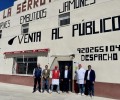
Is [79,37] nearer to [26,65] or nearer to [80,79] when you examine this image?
[80,79]

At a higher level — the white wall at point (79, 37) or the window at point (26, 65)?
the white wall at point (79, 37)

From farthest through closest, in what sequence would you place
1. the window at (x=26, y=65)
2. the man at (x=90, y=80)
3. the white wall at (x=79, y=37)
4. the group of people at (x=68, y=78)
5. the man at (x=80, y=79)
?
the window at (x=26, y=65) < the man at (x=80, y=79) < the group of people at (x=68, y=78) < the man at (x=90, y=80) < the white wall at (x=79, y=37)

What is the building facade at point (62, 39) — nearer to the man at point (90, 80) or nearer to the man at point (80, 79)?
the man at point (90, 80)

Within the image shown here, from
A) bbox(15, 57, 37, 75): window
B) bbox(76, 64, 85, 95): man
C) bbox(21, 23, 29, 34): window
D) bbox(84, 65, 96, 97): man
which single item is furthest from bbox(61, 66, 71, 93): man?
bbox(21, 23, 29, 34): window

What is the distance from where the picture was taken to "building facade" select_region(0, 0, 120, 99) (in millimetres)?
14336

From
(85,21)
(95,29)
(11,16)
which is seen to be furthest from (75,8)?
(11,16)

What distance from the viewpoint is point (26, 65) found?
21.4 metres

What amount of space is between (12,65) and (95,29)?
10.7m

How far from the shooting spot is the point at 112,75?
14.0m

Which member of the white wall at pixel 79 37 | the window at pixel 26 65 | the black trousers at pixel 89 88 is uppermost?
the white wall at pixel 79 37

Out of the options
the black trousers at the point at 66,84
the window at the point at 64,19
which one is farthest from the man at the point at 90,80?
the window at the point at 64,19

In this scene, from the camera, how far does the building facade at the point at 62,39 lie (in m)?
14.3

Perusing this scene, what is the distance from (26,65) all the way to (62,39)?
18.5ft

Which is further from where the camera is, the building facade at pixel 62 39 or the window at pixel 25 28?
the window at pixel 25 28
